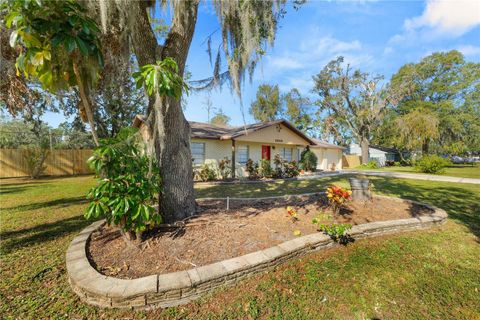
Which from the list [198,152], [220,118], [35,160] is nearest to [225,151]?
[198,152]

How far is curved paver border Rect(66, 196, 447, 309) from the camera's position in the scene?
215 cm

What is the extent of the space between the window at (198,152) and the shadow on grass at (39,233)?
23.1 ft

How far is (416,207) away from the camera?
547 centimetres

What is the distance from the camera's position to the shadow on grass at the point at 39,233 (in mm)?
3649

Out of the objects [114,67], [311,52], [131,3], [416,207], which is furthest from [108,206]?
[311,52]

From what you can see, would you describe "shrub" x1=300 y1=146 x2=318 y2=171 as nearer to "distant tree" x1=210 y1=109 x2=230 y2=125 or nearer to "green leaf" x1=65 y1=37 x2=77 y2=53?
"green leaf" x1=65 y1=37 x2=77 y2=53

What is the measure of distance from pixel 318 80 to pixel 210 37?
26.1 metres

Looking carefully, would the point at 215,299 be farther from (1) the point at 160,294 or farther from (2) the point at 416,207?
(2) the point at 416,207

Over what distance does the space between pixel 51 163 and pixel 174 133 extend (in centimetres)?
1597

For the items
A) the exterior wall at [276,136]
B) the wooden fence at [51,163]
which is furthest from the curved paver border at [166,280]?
the wooden fence at [51,163]

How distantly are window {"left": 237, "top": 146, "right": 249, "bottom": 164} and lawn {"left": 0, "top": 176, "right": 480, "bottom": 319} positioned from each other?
9511 millimetres

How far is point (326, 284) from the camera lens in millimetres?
2604

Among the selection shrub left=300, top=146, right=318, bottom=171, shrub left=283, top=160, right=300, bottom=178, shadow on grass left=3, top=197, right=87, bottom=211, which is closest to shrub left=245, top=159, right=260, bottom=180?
shrub left=283, top=160, right=300, bottom=178

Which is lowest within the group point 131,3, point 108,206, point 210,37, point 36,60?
point 108,206
